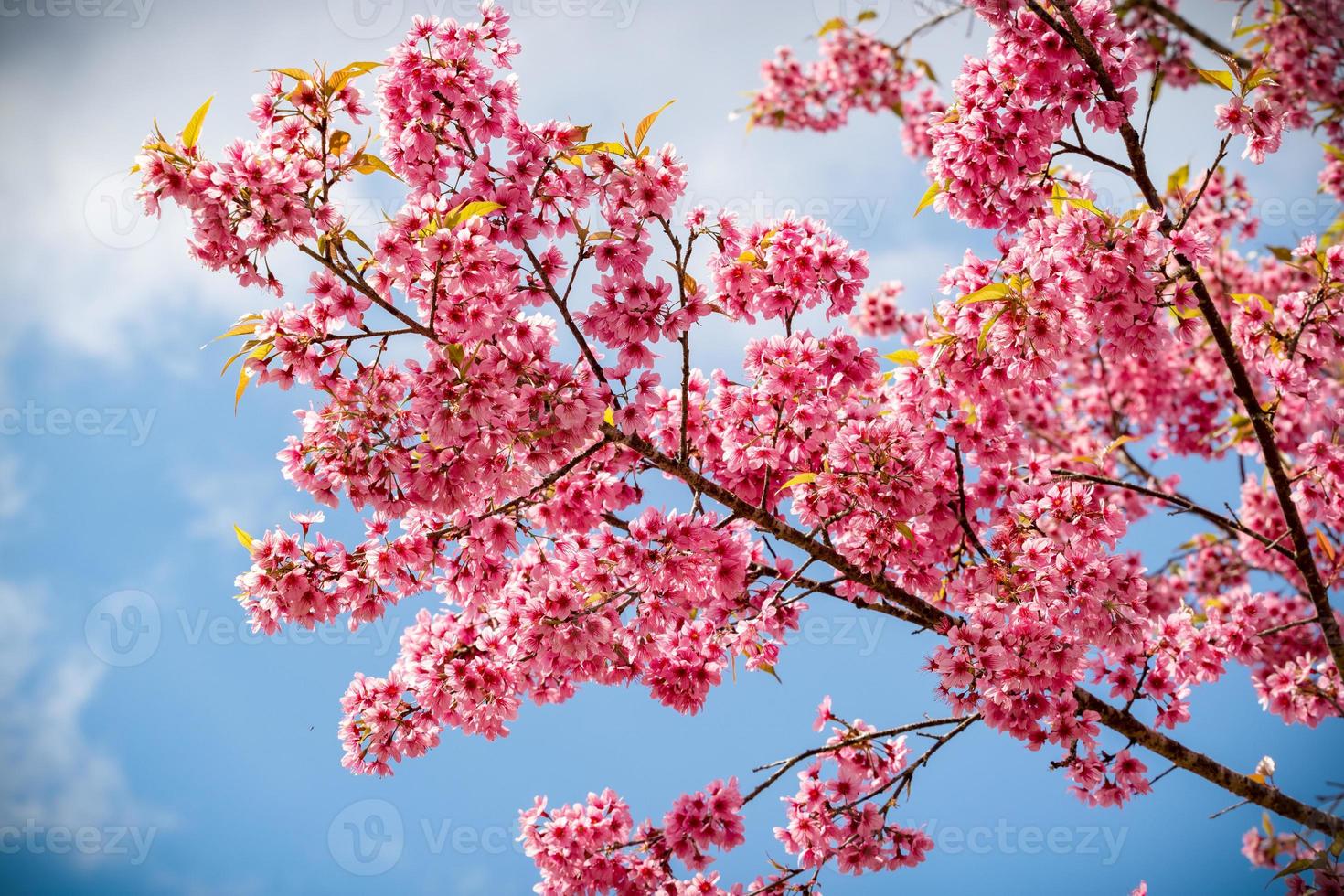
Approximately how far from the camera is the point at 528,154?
3275 mm

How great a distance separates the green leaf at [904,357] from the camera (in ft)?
12.2

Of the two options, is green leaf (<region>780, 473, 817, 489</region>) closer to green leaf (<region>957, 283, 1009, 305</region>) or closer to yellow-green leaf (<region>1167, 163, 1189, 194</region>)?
green leaf (<region>957, 283, 1009, 305</region>)

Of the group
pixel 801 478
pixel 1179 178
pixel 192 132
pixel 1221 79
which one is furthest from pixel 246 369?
pixel 1179 178

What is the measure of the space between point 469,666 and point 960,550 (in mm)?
2198

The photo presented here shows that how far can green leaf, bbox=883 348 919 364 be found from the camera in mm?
3712

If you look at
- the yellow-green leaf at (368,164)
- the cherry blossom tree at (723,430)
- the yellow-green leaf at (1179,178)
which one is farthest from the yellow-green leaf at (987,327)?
the yellow-green leaf at (1179,178)

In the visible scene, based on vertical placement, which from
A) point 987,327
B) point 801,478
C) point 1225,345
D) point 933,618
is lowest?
point 933,618

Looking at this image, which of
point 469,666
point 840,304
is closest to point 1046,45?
point 840,304

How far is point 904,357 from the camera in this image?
374 cm

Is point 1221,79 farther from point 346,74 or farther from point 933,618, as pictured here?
point 346,74

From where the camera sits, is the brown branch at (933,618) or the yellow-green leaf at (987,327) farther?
the brown branch at (933,618)

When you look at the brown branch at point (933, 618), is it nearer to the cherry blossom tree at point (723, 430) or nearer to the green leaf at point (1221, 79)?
the cherry blossom tree at point (723, 430)

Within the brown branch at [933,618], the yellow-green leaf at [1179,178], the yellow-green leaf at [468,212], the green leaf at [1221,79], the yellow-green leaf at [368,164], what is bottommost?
the brown branch at [933,618]

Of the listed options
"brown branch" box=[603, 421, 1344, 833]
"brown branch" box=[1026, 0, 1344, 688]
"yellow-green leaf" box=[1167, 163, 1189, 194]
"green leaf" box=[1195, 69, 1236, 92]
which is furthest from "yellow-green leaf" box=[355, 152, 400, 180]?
"yellow-green leaf" box=[1167, 163, 1189, 194]
